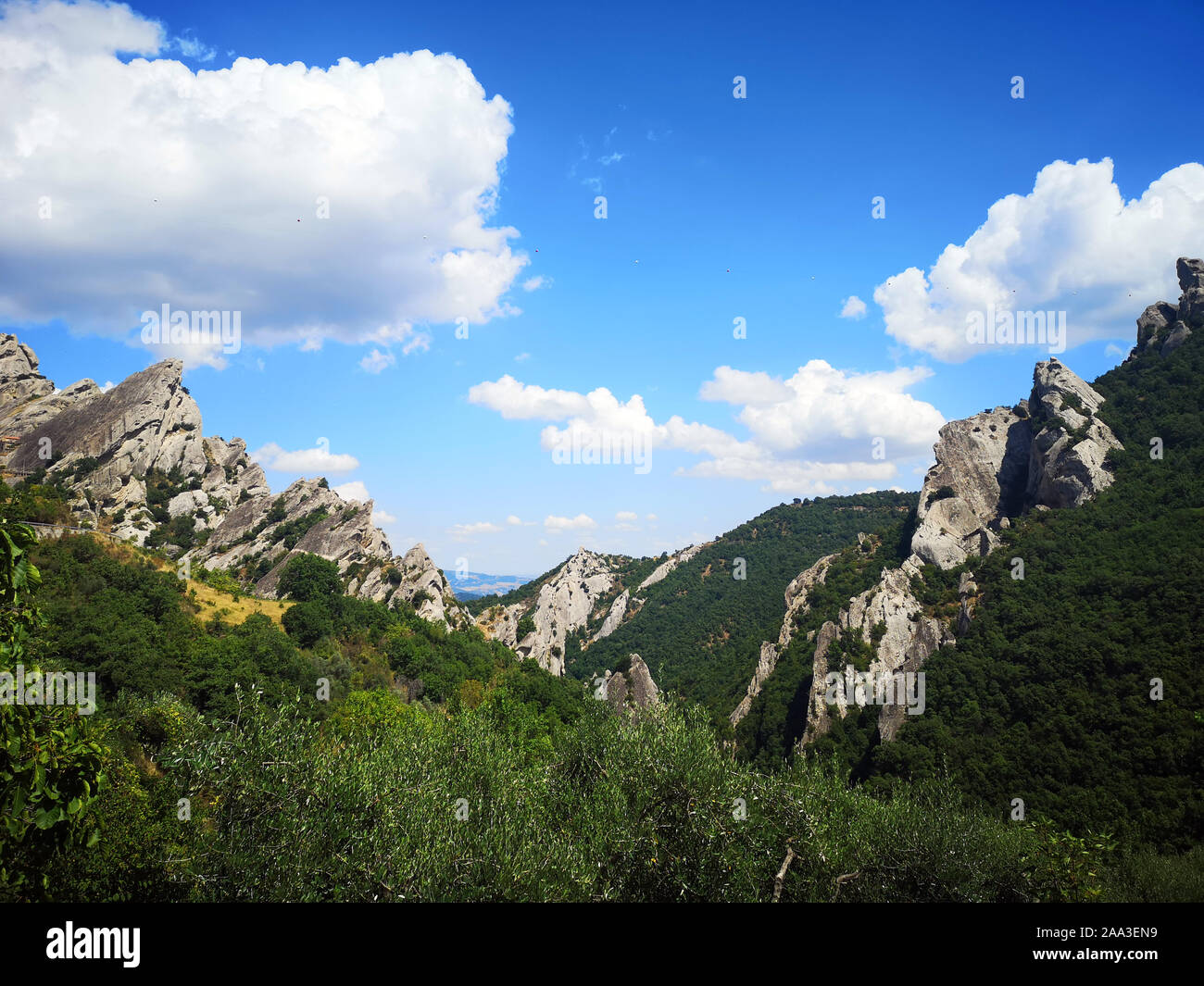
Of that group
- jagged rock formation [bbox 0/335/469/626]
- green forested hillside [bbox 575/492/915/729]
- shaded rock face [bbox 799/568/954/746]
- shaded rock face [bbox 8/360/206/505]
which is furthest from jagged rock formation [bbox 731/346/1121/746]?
shaded rock face [bbox 8/360/206/505]

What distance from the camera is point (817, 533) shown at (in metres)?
146

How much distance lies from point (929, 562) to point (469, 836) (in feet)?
276

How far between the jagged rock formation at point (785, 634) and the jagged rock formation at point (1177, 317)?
58975 mm

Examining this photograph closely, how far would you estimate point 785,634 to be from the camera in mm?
89125

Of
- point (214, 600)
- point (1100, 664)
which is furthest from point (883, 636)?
point (214, 600)

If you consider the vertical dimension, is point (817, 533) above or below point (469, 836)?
above

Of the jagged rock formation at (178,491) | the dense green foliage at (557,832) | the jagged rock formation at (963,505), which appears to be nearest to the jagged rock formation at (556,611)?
the jagged rock formation at (178,491)

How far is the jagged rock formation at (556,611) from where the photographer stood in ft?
338

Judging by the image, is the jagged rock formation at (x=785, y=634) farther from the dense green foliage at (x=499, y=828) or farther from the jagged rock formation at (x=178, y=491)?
the dense green foliage at (x=499, y=828)

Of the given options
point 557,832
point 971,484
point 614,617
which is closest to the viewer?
point 557,832

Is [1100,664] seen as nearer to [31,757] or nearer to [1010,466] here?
[1010,466]

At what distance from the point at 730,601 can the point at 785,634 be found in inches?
1431
